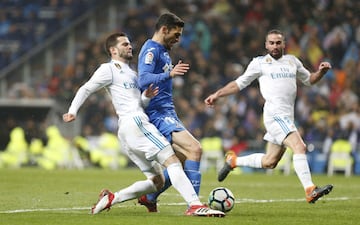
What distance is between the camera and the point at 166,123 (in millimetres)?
9914

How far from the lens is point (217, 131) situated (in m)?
24.7

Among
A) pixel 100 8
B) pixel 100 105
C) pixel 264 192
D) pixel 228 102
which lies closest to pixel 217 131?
pixel 228 102

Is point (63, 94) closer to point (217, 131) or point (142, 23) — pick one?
point (142, 23)

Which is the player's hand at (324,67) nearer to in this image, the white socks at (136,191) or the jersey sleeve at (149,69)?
the jersey sleeve at (149,69)

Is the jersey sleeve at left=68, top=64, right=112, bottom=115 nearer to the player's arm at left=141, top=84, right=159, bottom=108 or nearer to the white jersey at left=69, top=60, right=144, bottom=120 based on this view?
the white jersey at left=69, top=60, right=144, bottom=120

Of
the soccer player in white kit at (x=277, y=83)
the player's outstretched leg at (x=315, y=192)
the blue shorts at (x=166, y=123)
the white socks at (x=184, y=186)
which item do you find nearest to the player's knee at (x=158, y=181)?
the blue shorts at (x=166, y=123)

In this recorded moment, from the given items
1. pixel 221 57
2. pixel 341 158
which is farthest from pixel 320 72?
pixel 221 57

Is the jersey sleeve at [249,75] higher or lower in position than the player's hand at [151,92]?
higher

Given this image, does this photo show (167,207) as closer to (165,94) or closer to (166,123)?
(166,123)

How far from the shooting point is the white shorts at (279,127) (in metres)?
11.9

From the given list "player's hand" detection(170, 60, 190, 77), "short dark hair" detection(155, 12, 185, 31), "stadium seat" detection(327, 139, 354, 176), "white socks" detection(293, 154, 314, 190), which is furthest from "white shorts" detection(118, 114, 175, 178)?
"stadium seat" detection(327, 139, 354, 176)

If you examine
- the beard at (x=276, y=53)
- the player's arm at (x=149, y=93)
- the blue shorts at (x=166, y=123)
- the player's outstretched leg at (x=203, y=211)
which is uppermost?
the beard at (x=276, y=53)

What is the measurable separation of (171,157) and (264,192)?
493 cm

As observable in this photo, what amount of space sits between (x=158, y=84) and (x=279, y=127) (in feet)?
8.48
